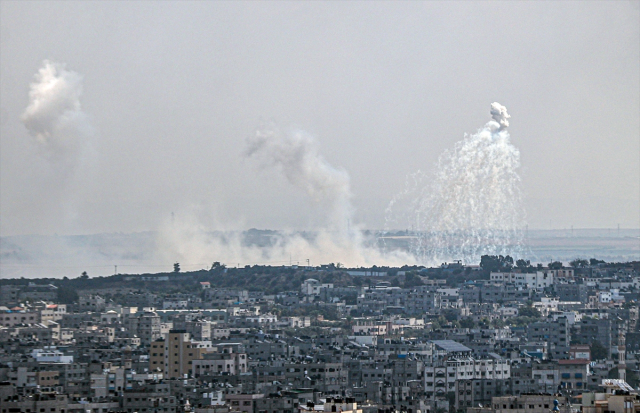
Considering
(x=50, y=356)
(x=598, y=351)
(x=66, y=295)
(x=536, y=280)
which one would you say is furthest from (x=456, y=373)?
(x=536, y=280)

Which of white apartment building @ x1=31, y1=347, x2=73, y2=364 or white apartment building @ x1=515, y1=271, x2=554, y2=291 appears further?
white apartment building @ x1=515, y1=271, x2=554, y2=291

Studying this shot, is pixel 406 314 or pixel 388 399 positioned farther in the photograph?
pixel 406 314

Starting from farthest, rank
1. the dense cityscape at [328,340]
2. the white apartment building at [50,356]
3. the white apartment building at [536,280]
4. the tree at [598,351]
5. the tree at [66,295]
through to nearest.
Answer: the white apartment building at [536,280]
the tree at [66,295]
the tree at [598,351]
the white apartment building at [50,356]
the dense cityscape at [328,340]

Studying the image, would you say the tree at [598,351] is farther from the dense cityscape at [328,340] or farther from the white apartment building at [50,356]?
the white apartment building at [50,356]

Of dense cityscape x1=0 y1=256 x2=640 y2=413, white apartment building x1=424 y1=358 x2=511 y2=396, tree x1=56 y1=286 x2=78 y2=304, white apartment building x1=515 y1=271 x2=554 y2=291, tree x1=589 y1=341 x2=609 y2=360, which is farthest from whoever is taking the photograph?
white apartment building x1=515 y1=271 x2=554 y2=291

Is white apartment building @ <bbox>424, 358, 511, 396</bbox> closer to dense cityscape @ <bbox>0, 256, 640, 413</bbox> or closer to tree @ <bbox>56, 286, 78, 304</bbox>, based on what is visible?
dense cityscape @ <bbox>0, 256, 640, 413</bbox>

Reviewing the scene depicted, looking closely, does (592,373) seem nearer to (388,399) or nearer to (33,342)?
(388,399)

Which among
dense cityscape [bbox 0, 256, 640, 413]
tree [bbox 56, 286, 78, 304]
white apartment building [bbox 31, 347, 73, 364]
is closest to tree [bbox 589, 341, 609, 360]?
dense cityscape [bbox 0, 256, 640, 413]

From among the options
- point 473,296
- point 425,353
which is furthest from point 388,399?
point 473,296

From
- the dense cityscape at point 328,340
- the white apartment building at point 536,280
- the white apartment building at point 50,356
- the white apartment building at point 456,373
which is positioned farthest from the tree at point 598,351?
the white apartment building at point 536,280
